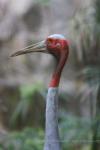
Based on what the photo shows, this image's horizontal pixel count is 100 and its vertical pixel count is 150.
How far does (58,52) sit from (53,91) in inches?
11.7

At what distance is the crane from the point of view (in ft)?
12.6

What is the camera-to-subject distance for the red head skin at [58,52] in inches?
155

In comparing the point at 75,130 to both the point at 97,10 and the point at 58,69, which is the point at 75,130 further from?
the point at 58,69

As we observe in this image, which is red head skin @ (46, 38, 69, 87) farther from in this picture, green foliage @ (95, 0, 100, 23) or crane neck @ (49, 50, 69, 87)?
green foliage @ (95, 0, 100, 23)

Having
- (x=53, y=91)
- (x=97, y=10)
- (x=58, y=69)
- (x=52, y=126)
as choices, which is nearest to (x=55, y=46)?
(x=58, y=69)

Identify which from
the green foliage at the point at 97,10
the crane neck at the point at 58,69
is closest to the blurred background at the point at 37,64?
the green foliage at the point at 97,10

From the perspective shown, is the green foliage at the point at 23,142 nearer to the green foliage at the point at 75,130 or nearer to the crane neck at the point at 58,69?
the green foliage at the point at 75,130

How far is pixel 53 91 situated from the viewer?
3879 mm

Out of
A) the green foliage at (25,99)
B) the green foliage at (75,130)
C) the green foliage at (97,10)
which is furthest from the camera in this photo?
the green foliage at (25,99)

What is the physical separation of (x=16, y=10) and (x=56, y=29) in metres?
0.96

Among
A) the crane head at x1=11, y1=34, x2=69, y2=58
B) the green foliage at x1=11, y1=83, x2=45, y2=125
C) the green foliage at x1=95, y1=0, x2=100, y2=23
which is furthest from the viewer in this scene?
the green foliage at x1=11, y1=83, x2=45, y2=125

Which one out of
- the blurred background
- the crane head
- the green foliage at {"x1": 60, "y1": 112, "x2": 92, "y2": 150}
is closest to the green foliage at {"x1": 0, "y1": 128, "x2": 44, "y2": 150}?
the green foliage at {"x1": 60, "y1": 112, "x2": 92, "y2": 150}

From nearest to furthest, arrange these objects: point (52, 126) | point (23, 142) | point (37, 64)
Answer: point (52, 126) → point (23, 142) → point (37, 64)

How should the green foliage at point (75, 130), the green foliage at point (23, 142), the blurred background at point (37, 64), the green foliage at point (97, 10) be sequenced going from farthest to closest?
the blurred background at point (37, 64) < the green foliage at point (97, 10) < the green foliage at point (75, 130) < the green foliage at point (23, 142)
